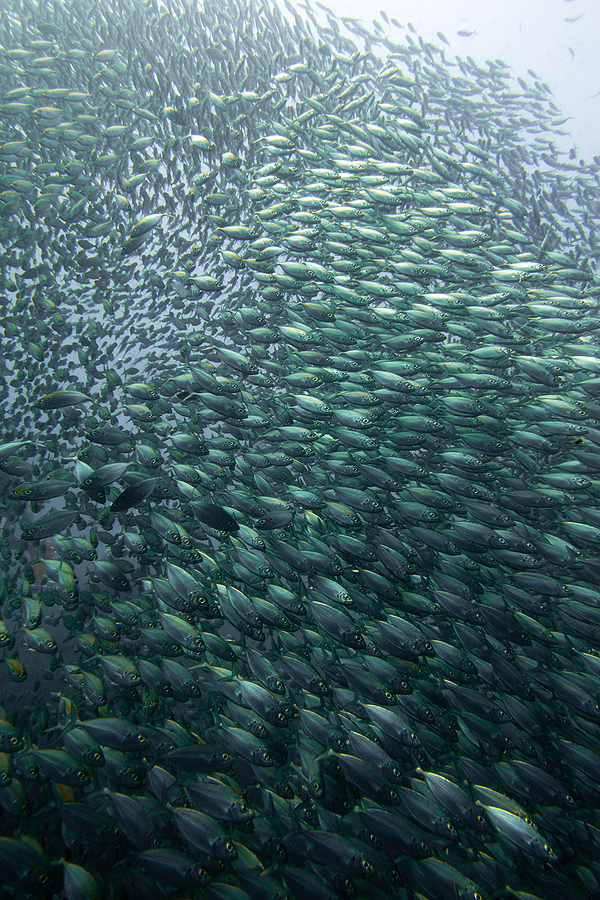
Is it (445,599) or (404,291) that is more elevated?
(404,291)

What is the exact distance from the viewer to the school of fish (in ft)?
9.09

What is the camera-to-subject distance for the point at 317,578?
369 cm

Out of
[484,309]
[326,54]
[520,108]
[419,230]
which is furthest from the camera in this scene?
[520,108]

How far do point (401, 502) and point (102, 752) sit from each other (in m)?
3.08

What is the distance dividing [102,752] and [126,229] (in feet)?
28.8

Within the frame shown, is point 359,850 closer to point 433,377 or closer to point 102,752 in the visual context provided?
point 102,752

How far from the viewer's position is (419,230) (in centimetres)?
610

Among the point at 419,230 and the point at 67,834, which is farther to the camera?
the point at 419,230

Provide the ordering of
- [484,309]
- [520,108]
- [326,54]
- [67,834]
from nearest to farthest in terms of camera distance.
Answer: [67,834] < [484,309] < [326,54] < [520,108]

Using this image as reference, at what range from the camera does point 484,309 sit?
17.1 feet

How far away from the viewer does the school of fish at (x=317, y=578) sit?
9.09 feet

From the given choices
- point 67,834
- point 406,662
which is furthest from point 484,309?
point 67,834

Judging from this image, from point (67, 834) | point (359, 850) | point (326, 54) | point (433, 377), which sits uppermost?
point (326, 54)

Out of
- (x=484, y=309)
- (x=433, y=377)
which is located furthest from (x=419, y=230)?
(x=433, y=377)
